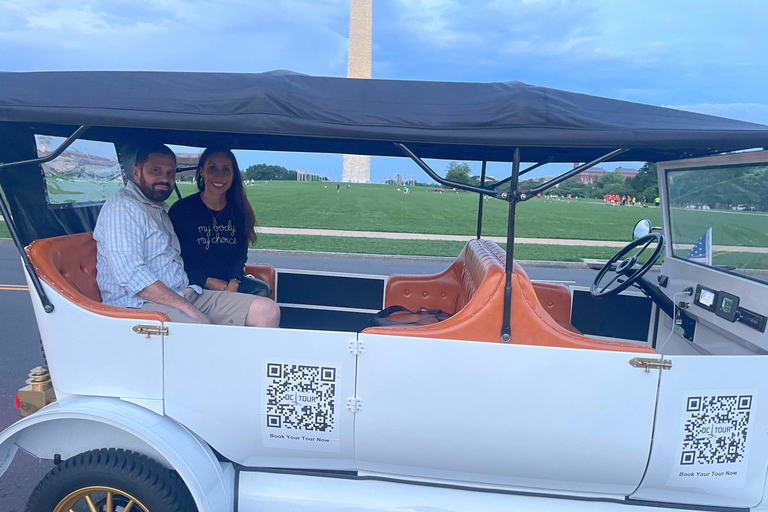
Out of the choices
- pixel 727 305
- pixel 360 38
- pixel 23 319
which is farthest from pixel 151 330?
pixel 360 38

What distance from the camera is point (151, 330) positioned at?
2043 millimetres

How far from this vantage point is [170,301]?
252 centimetres

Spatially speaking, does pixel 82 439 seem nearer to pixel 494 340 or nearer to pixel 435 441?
pixel 435 441

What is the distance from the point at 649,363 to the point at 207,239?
2654 mm

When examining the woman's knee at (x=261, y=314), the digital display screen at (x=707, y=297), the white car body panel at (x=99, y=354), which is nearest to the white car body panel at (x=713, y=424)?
the digital display screen at (x=707, y=297)

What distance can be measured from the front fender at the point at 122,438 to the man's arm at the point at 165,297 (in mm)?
534

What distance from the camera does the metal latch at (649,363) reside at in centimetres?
186

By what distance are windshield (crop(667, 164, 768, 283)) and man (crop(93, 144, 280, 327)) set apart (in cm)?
239

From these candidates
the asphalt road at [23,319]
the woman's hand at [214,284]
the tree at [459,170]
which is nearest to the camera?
the asphalt road at [23,319]

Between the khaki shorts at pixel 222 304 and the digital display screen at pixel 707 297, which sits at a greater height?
the digital display screen at pixel 707 297

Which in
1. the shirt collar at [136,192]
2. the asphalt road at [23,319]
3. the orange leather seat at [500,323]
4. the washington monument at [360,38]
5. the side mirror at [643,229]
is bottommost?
the asphalt road at [23,319]

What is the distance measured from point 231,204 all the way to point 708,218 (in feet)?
9.68

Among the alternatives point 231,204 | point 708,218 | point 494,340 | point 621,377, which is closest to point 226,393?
point 494,340

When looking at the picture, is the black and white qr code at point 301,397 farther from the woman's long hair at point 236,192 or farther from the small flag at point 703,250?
the small flag at point 703,250
